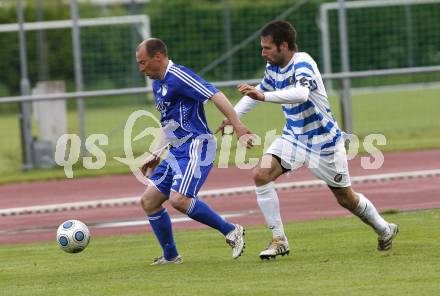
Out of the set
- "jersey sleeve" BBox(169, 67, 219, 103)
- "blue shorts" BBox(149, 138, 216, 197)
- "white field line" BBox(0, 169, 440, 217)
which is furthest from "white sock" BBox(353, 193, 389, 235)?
"white field line" BBox(0, 169, 440, 217)

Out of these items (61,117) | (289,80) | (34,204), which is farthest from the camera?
(61,117)

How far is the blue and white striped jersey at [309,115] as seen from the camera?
10.3 metres

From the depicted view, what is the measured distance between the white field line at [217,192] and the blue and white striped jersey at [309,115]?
242 inches

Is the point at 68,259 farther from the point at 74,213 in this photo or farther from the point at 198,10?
the point at 198,10

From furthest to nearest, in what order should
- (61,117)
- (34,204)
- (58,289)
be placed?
(61,117)
(34,204)
(58,289)

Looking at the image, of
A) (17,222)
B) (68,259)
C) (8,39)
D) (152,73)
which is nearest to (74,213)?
(17,222)

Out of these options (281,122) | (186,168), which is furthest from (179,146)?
(281,122)

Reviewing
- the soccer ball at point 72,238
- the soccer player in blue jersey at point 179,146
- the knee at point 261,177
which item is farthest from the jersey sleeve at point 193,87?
the soccer ball at point 72,238

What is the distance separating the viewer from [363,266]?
9680mm

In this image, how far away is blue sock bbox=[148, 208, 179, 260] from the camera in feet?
34.9

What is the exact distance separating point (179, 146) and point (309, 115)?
46.4 inches

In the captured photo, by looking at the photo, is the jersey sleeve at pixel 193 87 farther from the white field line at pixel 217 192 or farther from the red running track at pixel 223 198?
the white field line at pixel 217 192

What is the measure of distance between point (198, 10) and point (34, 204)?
416 inches

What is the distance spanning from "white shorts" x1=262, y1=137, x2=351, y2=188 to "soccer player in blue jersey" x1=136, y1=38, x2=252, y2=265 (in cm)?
52
